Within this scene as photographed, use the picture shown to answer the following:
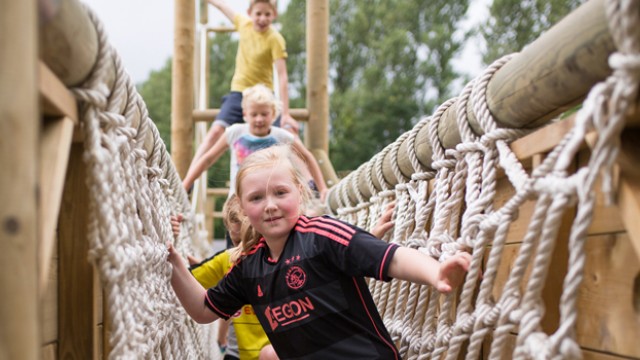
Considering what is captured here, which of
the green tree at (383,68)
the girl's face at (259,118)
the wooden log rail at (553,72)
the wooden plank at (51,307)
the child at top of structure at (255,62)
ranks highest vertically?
the green tree at (383,68)

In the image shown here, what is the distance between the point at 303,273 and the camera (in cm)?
173

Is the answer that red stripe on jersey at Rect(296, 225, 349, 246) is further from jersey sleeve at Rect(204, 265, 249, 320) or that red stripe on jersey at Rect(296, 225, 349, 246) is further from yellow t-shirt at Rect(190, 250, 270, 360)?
yellow t-shirt at Rect(190, 250, 270, 360)

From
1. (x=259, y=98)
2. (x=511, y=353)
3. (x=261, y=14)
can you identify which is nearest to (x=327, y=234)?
(x=511, y=353)

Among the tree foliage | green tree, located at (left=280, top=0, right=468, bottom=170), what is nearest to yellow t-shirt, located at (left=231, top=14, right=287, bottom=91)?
the tree foliage

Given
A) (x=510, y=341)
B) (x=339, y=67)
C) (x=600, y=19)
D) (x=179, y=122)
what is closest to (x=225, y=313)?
(x=510, y=341)

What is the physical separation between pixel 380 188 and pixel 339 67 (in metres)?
19.8

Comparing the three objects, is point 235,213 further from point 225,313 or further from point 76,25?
point 76,25

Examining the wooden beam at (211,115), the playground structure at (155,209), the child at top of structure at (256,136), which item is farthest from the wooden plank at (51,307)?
the wooden beam at (211,115)

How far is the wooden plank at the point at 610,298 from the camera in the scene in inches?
39.2

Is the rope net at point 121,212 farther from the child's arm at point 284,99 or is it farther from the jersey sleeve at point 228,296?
the child's arm at point 284,99

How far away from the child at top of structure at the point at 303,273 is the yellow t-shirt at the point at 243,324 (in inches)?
26.7

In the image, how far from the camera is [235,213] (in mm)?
2707

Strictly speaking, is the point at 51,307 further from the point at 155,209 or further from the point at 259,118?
the point at 259,118

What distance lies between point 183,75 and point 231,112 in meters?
0.53
